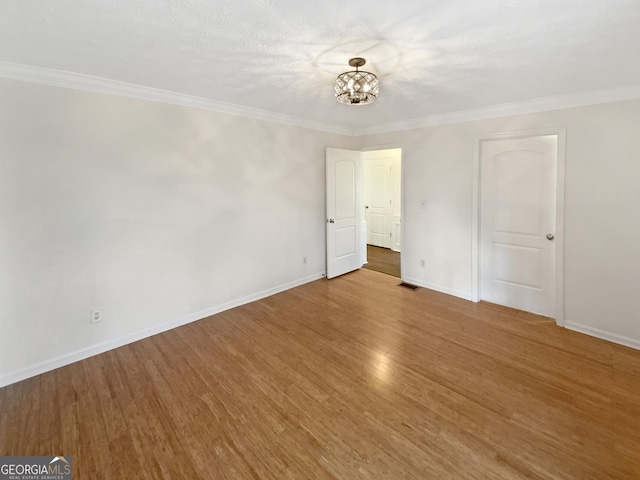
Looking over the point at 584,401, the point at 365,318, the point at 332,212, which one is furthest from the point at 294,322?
the point at 584,401

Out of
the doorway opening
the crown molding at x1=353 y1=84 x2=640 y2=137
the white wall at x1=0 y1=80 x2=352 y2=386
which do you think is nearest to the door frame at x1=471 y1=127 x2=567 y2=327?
the crown molding at x1=353 y1=84 x2=640 y2=137

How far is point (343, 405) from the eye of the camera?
2.04 metres

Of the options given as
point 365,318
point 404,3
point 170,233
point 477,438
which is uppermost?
point 404,3

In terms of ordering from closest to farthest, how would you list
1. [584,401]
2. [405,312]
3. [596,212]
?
[584,401] < [596,212] < [405,312]

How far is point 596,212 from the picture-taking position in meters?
2.84

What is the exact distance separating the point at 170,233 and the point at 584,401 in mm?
3782

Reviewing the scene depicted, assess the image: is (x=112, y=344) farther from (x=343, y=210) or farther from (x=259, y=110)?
(x=343, y=210)

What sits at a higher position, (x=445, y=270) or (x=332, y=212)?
(x=332, y=212)

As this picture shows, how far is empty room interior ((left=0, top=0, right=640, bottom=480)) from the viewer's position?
167cm

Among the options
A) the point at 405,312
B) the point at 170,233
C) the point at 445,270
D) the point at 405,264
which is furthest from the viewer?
the point at 405,264

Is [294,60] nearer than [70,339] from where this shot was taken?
Yes

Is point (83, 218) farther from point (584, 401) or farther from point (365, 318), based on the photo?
point (584, 401)

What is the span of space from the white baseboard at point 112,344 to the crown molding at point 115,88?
7.41ft

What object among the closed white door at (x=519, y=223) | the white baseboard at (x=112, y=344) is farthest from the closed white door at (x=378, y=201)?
the white baseboard at (x=112, y=344)
